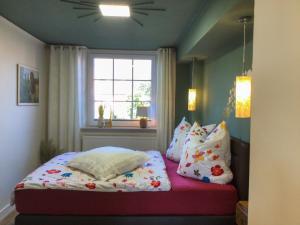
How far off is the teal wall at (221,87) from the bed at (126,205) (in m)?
0.43

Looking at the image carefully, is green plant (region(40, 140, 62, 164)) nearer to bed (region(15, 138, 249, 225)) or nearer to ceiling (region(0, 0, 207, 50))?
ceiling (region(0, 0, 207, 50))

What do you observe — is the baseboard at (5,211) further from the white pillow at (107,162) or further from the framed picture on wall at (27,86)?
the framed picture on wall at (27,86)

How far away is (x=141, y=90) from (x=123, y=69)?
1.58ft

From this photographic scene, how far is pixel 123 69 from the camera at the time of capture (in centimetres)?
461

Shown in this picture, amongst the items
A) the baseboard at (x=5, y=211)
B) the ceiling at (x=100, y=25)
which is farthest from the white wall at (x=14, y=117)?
the ceiling at (x=100, y=25)

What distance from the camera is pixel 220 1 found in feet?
6.53

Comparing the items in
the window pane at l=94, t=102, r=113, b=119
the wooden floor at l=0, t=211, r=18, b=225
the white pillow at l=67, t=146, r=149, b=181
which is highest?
A: the window pane at l=94, t=102, r=113, b=119

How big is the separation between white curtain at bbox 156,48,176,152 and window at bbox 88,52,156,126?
32 centimetres

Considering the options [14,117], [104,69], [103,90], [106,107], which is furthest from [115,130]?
[14,117]

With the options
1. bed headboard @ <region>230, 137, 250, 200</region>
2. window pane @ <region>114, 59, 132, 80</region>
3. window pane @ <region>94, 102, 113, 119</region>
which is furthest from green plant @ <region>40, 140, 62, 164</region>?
bed headboard @ <region>230, 137, 250, 200</region>

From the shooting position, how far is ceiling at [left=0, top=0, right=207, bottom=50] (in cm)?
255

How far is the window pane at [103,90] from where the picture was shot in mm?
4602

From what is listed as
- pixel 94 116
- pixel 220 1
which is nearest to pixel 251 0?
pixel 220 1

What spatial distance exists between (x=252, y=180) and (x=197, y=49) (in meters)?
2.40
